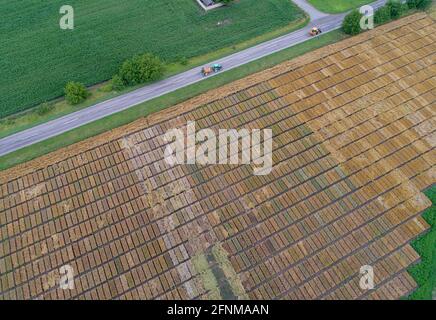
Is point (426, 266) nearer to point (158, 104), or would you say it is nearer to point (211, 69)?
point (211, 69)

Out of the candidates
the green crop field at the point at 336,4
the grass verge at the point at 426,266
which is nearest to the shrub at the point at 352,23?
the green crop field at the point at 336,4

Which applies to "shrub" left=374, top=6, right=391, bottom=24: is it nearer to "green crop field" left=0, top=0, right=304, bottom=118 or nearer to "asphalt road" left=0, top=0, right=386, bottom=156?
"asphalt road" left=0, top=0, right=386, bottom=156

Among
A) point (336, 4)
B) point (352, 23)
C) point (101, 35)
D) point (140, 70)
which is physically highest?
point (352, 23)

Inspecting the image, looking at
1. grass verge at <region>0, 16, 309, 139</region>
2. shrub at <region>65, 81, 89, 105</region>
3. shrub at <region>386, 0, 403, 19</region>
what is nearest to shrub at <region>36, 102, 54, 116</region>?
grass verge at <region>0, 16, 309, 139</region>

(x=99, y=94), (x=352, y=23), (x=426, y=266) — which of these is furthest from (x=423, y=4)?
(x=99, y=94)

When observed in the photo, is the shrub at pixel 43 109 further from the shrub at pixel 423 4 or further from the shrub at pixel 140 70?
the shrub at pixel 423 4
